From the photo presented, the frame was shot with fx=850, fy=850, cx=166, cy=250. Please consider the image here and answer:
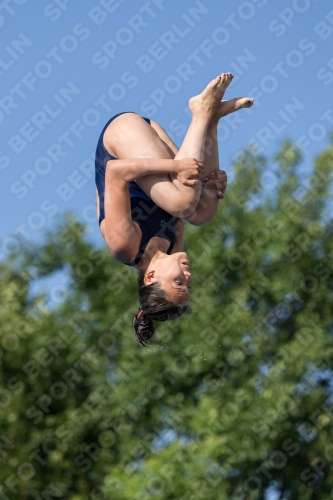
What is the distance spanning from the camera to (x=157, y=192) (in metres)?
4.99

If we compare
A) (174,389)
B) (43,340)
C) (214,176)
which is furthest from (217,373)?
(214,176)

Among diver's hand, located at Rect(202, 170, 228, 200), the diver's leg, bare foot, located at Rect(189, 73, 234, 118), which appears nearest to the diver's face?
the diver's leg

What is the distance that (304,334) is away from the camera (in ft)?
54.3

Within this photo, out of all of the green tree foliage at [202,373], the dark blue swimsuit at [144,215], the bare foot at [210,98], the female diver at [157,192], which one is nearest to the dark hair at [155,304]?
the female diver at [157,192]

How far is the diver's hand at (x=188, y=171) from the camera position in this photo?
4871mm

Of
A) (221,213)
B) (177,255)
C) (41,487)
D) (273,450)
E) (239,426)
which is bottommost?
(273,450)

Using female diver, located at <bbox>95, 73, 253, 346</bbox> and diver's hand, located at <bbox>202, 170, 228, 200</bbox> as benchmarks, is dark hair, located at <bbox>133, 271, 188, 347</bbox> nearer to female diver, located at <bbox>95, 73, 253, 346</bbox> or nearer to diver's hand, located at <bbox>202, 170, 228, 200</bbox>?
female diver, located at <bbox>95, 73, 253, 346</bbox>

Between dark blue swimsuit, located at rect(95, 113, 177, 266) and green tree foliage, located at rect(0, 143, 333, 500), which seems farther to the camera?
green tree foliage, located at rect(0, 143, 333, 500)

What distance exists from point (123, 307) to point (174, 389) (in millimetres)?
2095

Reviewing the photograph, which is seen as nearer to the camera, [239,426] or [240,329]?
[239,426]

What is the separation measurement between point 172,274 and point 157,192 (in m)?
0.49

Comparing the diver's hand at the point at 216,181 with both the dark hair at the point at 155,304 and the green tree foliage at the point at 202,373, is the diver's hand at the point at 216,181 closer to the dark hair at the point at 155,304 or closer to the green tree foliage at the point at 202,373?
the dark hair at the point at 155,304

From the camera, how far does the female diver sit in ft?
16.0

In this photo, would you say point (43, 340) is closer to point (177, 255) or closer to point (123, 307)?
point (123, 307)
